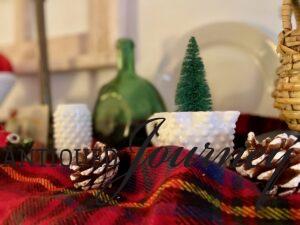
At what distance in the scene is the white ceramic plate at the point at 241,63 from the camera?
2.21 ft

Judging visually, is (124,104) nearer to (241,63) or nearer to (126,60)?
(126,60)

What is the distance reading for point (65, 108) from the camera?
72 cm

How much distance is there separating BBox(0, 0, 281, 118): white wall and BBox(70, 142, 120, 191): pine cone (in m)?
0.39

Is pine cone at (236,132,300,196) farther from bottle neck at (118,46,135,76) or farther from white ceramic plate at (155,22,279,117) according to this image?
bottle neck at (118,46,135,76)

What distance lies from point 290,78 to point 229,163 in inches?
4.5

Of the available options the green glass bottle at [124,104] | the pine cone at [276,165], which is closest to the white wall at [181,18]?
the green glass bottle at [124,104]

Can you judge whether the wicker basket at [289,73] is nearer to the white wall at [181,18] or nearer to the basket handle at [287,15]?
the basket handle at [287,15]

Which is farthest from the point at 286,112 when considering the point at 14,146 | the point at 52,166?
the point at 14,146

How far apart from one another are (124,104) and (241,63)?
0.68ft

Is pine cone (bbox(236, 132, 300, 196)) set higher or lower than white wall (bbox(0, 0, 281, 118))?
lower

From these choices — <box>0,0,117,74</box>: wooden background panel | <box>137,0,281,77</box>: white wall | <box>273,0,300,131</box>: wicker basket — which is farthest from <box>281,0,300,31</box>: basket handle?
<box>0,0,117,74</box>: wooden background panel

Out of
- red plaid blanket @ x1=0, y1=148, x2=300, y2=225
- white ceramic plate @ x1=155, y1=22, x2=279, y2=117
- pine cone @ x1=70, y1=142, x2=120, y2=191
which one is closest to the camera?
red plaid blanket @ x1=0, y1=148, x2=300, y2=225

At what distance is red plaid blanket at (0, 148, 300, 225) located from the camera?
1.09ft

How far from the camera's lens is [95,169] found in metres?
0.45
